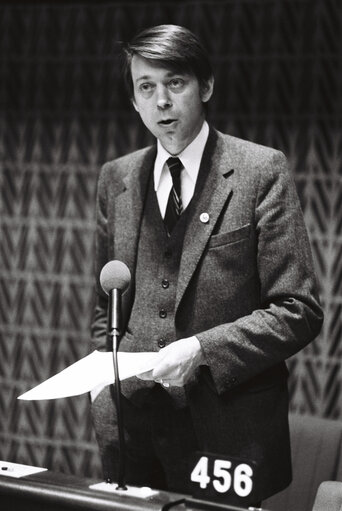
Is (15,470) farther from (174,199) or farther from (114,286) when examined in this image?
(174,199)

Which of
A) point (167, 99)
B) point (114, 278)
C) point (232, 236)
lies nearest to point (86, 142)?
point (167, 99)

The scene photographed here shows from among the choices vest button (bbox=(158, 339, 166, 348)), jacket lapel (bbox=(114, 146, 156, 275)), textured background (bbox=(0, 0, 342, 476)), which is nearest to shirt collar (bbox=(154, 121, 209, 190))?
jacket lapel (bbox=(114, 146, 156, 275))

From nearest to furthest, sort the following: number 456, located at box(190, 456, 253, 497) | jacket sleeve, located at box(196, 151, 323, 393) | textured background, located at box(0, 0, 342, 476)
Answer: number 456, located at box(190, 456, 253, 497) → jacket sleeve, located at box(196, 151, 323, 393) → textured background, located at box(0, 0, 342, 476)

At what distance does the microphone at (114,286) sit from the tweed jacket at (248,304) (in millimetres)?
248

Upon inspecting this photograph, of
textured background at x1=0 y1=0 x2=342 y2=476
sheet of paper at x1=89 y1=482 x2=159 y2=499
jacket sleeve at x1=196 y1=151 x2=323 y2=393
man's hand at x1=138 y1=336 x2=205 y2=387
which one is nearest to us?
sheet of paper at x1=89 y1=482 x2=159 y2=499

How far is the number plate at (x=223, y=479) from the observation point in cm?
146

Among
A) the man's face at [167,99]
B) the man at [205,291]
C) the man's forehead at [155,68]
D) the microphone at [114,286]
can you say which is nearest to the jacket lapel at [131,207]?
the man at [205,291]

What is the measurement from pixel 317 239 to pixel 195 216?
1.86 m

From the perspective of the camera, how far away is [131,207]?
217cm

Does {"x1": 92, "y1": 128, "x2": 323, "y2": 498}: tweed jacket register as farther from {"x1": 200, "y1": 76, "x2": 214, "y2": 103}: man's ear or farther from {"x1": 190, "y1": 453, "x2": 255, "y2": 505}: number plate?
{"x1": 190, "y1": 453, "x2": 255, "y2": 505}: number plate

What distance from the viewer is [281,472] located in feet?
6.64

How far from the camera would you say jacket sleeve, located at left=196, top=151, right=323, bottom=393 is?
191 centimetres

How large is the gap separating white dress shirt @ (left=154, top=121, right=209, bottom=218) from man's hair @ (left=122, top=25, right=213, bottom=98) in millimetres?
144

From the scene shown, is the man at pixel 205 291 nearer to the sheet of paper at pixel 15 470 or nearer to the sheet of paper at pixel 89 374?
the sheet of paper at pixel 89 374
